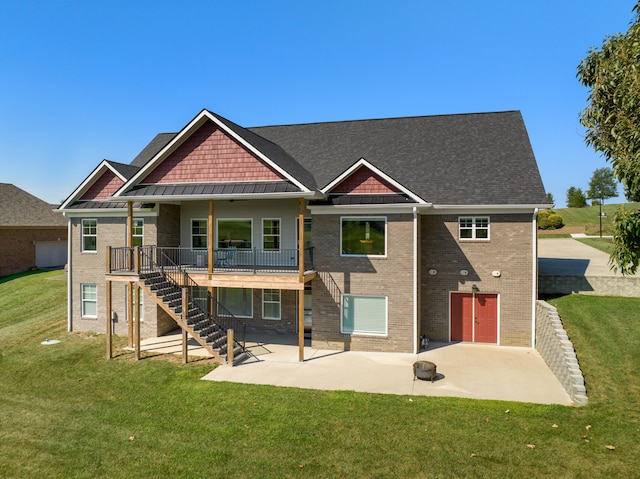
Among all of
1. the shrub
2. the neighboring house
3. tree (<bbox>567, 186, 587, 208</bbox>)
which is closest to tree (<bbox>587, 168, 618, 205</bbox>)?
tree (<bbox>567, 186, 587, 208</bbox>)

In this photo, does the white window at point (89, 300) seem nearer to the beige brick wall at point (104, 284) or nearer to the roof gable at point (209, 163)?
the beige brick wall at point (104, 284)

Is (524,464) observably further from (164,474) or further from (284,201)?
(284,201)

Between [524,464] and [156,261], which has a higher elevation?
[156,261]

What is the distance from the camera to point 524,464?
841 cm

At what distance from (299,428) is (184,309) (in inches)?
283

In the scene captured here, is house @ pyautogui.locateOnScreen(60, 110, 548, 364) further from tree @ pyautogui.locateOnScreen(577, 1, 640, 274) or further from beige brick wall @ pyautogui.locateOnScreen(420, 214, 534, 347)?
tree @ pyautogui.locateOnScreen(577, 1, 640, 274)

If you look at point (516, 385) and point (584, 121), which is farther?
point (516, 385)

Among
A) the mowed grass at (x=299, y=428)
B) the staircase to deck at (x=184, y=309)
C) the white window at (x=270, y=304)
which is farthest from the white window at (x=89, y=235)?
Answer: the white window at (x=270, y=304)

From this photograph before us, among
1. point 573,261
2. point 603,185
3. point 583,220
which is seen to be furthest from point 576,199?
point 573,261

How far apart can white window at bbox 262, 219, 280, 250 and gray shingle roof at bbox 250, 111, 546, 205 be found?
Answer: 9.74 feet

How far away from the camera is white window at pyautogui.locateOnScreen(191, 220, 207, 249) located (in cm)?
1998

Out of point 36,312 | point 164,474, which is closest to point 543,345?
point 164,474

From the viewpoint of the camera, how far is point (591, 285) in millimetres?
17297

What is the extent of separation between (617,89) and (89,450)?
14445 mm
